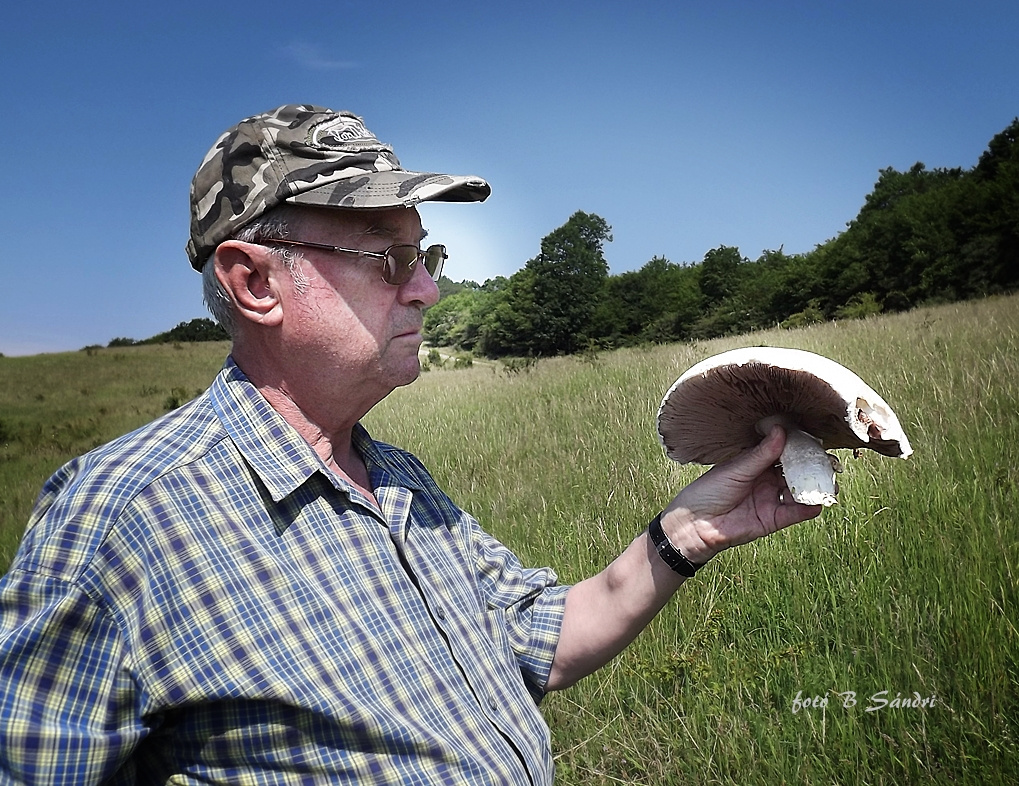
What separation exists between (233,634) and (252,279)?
675 millimetres

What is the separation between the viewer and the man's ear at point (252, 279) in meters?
1.35

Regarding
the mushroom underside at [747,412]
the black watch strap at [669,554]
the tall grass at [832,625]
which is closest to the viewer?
the mushroom underside at [747,412]

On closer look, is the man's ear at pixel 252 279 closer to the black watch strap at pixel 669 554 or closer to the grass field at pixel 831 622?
the black watch strap at pixel 669 554

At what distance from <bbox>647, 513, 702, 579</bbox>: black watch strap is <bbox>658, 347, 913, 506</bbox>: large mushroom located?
8.6 inches

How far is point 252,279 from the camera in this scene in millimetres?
1374

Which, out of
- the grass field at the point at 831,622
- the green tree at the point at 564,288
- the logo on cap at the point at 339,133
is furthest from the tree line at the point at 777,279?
the logo on cap at the point at 339,133

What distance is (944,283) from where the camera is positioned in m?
30.9

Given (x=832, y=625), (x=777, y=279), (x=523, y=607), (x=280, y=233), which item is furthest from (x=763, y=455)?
(x=777, y=279)

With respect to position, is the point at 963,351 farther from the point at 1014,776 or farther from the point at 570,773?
the point at 570,773

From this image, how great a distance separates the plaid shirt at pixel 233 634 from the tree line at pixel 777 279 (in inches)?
712

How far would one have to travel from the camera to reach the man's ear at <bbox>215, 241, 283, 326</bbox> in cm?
135

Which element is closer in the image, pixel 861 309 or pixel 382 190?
pixel 382 190

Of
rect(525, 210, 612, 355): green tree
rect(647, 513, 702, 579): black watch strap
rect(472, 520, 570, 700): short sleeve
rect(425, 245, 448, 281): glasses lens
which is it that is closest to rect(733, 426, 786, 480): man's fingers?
rect(647, 513, 702, 579): black watch strap

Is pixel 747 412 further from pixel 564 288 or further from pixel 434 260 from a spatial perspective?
pixel 564 288
